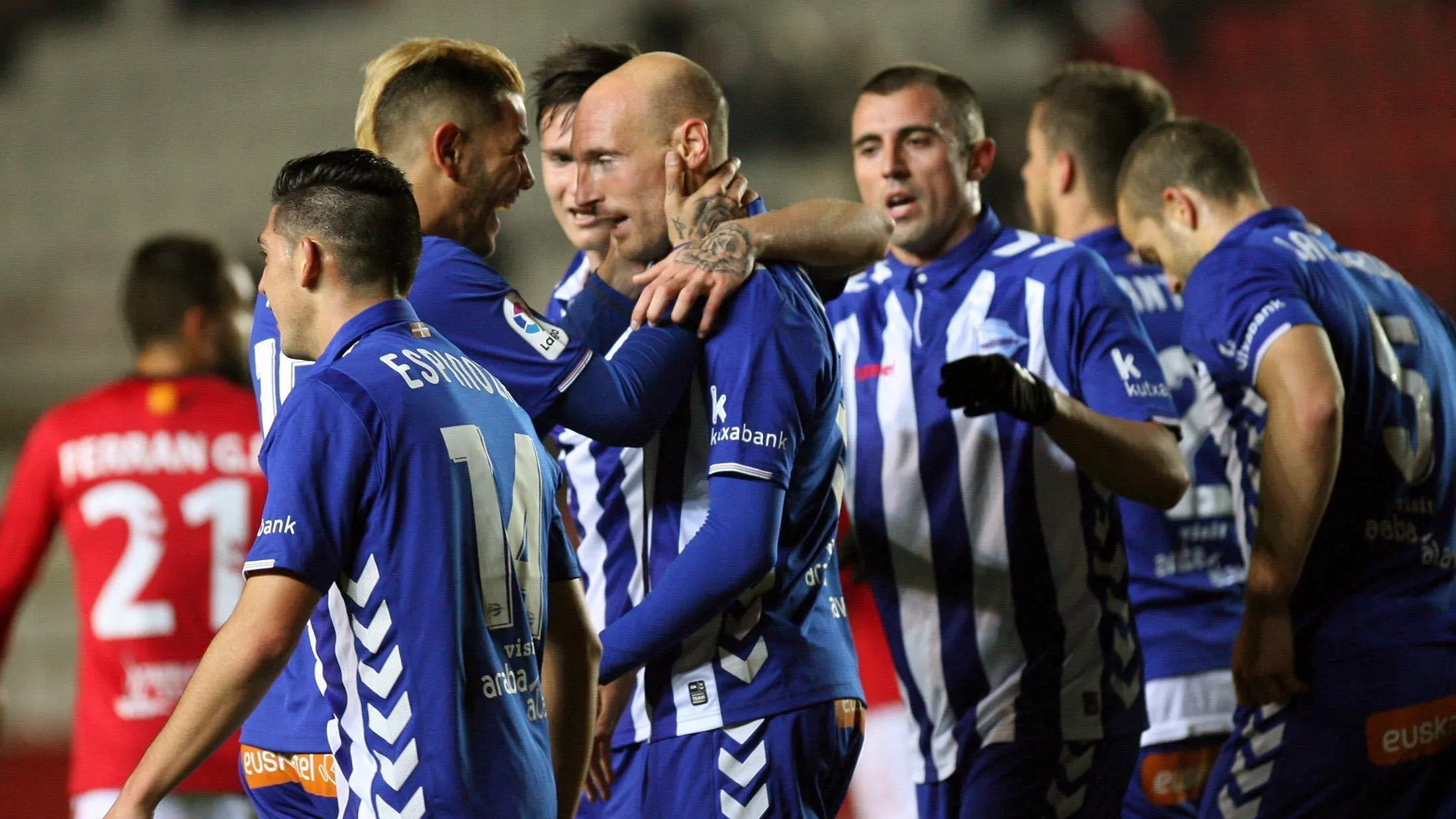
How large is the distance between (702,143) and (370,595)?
114 cm

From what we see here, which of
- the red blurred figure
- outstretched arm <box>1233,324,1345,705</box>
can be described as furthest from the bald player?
the red blurred figure

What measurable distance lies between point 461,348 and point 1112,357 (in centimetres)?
156

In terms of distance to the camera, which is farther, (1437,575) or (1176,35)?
(1176,35)

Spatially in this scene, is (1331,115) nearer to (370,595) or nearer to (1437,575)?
(1437,575)

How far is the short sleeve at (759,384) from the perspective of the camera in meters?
2.66

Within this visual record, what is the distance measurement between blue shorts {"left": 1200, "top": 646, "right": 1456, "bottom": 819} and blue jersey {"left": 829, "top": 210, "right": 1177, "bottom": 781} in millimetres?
455

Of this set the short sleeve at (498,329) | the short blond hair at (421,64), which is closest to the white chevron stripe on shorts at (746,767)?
the short sleeve at (498,329)

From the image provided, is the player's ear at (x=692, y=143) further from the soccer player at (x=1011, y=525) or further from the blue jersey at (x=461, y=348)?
the soccer player at (x=1011, y=525)

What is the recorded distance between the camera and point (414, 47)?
10.4 ft

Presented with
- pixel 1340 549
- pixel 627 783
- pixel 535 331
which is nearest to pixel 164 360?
pixel 535 331

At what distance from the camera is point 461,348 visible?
9.23 feet

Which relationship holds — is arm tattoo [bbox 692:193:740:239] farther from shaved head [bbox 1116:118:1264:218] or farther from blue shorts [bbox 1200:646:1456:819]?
blue shorts [bbox 1200:646:1456:819]

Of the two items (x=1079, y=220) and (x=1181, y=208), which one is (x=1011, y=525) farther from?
(x=1079, y=220)

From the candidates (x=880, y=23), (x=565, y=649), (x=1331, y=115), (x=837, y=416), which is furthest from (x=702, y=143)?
(x=1331, y=115)
